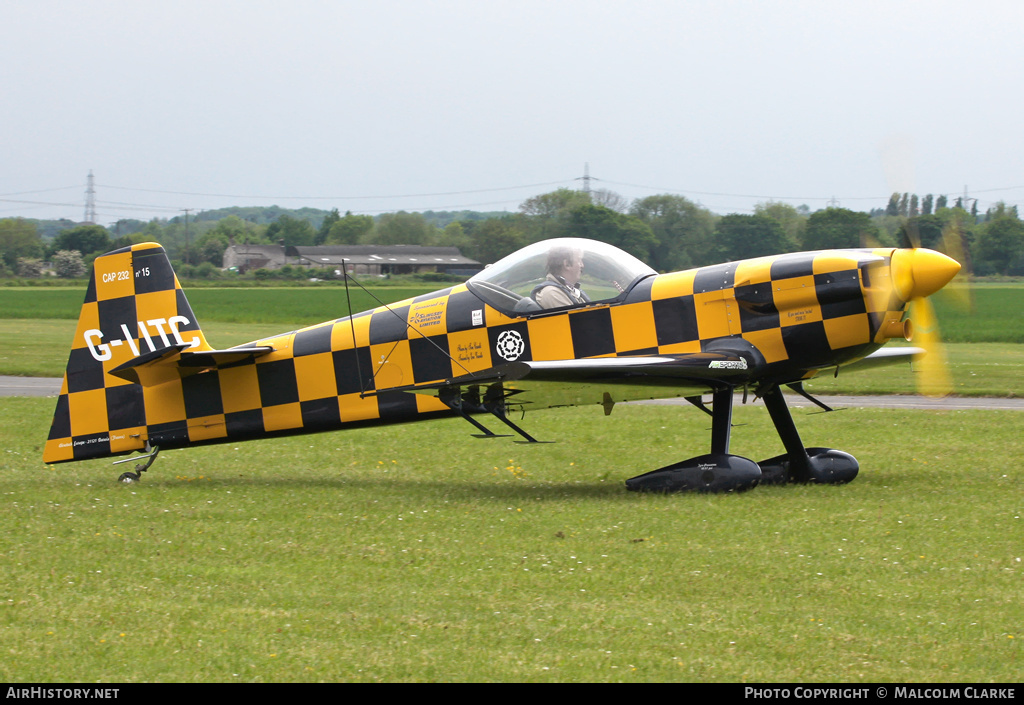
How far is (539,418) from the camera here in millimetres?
15609

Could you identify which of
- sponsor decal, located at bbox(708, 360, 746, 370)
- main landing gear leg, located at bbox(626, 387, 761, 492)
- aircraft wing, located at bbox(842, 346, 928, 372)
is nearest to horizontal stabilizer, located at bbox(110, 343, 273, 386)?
main landing gear leg, located at bbox(626, 387, 761, 492)

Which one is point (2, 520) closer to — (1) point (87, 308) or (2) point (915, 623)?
(1) point (87, 308)

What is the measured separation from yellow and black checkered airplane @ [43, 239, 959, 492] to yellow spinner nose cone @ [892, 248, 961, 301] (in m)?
0.01

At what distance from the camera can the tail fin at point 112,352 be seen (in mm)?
10461

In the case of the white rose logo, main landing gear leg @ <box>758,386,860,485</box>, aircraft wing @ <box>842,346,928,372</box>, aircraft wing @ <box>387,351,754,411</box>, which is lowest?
main landing gear leg @ <box>758,386,860,485</box>

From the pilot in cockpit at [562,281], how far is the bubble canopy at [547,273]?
0.05 ft

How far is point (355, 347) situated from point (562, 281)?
2379 mm

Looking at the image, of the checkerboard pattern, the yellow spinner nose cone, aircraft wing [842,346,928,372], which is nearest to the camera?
the yellow spinner nose cone

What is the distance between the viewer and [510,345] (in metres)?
9.80

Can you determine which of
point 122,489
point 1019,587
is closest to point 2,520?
point 122,489

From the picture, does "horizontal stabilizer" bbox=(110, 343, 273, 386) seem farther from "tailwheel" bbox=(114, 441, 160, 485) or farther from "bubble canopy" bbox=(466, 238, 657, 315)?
"bubble canopy" bbox=(466, 238, 657, 315)

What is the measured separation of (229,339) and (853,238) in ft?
68.5

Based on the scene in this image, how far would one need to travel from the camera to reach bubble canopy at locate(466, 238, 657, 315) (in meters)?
9.72

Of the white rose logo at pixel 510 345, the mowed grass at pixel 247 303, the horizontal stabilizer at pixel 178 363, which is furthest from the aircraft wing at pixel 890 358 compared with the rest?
the mowed grass at pixel 247 303
